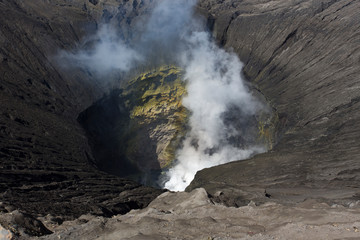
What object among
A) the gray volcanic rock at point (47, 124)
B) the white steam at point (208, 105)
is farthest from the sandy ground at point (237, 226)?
the white steam at point (208, 105)

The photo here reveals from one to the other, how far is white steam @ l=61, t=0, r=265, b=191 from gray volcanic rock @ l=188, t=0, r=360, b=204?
3065 millimetres

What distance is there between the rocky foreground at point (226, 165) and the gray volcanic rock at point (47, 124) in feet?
0.44

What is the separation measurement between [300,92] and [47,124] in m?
27.4

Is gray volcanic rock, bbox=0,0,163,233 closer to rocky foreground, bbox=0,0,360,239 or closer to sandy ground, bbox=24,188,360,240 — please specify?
rocky foreground, bbox=0,0,360,239

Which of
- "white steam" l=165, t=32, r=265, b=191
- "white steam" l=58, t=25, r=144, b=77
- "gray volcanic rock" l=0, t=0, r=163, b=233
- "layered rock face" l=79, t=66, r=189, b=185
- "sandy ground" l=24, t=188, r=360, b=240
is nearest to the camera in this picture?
"sandy ground" l=24, t=188, r=360, b=240

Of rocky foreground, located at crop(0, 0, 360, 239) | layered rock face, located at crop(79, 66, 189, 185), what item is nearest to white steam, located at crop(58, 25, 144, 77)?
rocky foreground, located at crop(0, 0, 360, 239)

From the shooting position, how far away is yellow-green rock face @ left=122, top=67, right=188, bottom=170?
49.3 metres

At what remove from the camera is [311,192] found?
83.5 ft

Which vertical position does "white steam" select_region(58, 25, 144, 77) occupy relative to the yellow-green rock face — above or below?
above

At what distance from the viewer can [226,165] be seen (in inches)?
1359

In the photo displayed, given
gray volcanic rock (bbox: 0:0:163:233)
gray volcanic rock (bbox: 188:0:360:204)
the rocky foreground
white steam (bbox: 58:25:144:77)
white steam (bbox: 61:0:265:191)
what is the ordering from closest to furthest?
the rocky foreground < gray volcanic rock (bbox: 0:0:163:233) < gray volcanic rock (bbox: 188:0:360:204) < white steam (bbox: 61:0:265:191) < white steam (bbox: 58:25:144:77)

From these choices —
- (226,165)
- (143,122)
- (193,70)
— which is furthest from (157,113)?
(226,165)

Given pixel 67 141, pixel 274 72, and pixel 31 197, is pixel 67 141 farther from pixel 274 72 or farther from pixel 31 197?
pixel 274 72

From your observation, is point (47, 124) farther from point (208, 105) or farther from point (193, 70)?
point (193, 70)
